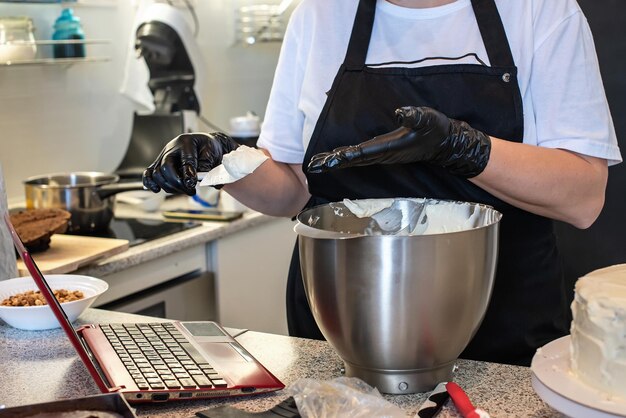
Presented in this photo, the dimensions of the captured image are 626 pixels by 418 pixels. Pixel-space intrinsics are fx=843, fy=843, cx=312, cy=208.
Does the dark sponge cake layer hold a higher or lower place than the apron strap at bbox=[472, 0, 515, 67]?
lower

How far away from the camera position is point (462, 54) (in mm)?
1464

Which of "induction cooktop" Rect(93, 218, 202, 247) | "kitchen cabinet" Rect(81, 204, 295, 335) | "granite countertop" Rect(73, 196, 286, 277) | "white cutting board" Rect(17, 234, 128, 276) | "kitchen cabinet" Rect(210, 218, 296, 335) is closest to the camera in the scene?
"white cutting board" Rect(17, 234, 128, 276)

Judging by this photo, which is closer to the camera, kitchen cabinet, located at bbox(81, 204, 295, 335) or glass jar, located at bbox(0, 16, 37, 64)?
kitchen cabinet, located at bbox(81, 204, 295, 335)

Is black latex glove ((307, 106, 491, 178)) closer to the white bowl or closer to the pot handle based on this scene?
the white bowl

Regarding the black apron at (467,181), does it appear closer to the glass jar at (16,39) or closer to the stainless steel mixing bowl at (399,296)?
the stainless steel mixing bowl at (399,296)

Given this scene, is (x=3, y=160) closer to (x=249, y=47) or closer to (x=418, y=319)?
(x=249, y=47)

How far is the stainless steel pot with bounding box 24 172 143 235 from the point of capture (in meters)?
2.32

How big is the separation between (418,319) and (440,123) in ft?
0.96

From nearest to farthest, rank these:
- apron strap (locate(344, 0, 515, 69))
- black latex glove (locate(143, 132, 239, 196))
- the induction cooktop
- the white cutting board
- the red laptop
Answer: the red laptop < black latex glove (locate(143, 132, 239, 196)) < apron strap (locate(344, 0, 515, 69)) < the white cutting board < the induction cooktop

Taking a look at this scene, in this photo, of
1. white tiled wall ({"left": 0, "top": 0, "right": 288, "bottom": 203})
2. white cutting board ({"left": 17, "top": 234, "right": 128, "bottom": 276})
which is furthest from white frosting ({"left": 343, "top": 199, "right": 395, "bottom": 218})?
white tiled wall ({"left": 0, "top": 0, "right": 288, "bottom": 203})

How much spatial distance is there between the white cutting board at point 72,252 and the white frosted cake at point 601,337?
134 centimetres

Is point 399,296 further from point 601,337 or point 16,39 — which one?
point 16,39

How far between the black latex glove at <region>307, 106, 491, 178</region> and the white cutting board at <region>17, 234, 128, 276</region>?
3.37 feet

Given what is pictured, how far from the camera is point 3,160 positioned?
2.62 m
